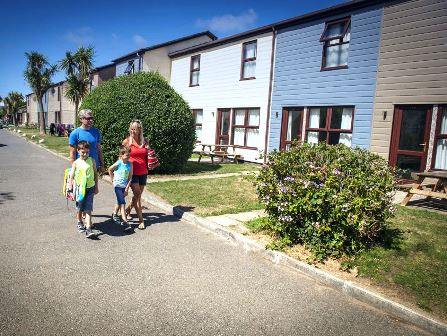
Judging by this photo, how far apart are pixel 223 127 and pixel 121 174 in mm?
13416

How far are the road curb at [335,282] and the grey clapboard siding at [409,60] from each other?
7.87 meters

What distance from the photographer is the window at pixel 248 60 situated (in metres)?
A: 16.9

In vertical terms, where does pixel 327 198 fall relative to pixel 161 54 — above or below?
below

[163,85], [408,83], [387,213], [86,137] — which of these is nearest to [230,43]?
[163,85]

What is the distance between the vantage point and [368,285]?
13.6ft

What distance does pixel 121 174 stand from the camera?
5.94 meters

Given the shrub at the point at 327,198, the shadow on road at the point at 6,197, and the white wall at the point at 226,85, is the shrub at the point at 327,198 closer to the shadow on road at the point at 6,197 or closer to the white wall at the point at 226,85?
the shadow on road at the point at 6,197

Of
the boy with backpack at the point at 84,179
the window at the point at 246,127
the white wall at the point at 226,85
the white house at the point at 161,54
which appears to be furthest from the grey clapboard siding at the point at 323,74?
the white house at the point at 161,54

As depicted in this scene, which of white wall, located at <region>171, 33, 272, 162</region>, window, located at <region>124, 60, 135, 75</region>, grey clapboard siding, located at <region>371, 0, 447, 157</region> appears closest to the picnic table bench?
white wall, located at <region>171, 33, 272, 162</region>

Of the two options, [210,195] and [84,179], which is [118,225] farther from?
[210,195]

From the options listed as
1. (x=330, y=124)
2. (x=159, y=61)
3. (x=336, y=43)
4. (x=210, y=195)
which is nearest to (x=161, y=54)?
(x=159, y=61)

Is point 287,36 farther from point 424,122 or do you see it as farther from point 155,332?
point 155,332

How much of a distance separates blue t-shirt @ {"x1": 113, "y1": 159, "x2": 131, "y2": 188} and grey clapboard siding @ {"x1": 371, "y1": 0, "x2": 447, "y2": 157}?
8998mm

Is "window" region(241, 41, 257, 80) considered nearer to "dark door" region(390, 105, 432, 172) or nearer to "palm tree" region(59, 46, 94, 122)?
"dark door" region(390, 105, 432, 172)
